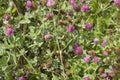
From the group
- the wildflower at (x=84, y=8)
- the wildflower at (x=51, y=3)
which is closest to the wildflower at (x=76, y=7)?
the wildflower at (x=84, y=8)

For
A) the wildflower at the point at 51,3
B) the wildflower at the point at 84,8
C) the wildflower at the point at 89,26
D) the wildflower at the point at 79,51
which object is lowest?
the wildflower at the point at 79,51

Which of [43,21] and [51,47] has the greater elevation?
[43,21]

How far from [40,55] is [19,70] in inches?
7.5

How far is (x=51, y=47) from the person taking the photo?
248 centimetres

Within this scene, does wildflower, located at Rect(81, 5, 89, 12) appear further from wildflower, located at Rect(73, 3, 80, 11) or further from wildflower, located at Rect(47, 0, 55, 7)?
wildflower, located at Rect(47, 0, 55, 7)

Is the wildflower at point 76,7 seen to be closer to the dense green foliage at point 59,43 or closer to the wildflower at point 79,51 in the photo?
the dense green foliage at point 59,43

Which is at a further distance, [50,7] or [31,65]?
[50,7]

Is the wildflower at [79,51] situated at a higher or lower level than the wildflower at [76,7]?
lower

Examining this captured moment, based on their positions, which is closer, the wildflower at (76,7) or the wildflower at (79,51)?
the wildflower at (79,51)

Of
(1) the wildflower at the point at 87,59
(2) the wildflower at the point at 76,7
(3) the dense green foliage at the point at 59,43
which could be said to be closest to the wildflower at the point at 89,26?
(3) the dense green foliage at the point at 59,43

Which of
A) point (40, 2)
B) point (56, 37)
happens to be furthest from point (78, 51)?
point (40, 2)

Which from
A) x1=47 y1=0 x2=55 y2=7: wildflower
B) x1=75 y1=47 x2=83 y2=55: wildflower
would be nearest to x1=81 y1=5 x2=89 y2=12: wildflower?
x1=47 y1=0 x2=55 y2=7: wildflower

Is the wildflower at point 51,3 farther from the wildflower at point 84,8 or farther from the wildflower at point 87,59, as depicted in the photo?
the wildflower at point 87,59

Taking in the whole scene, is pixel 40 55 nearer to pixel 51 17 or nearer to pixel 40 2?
pixel 51 17
